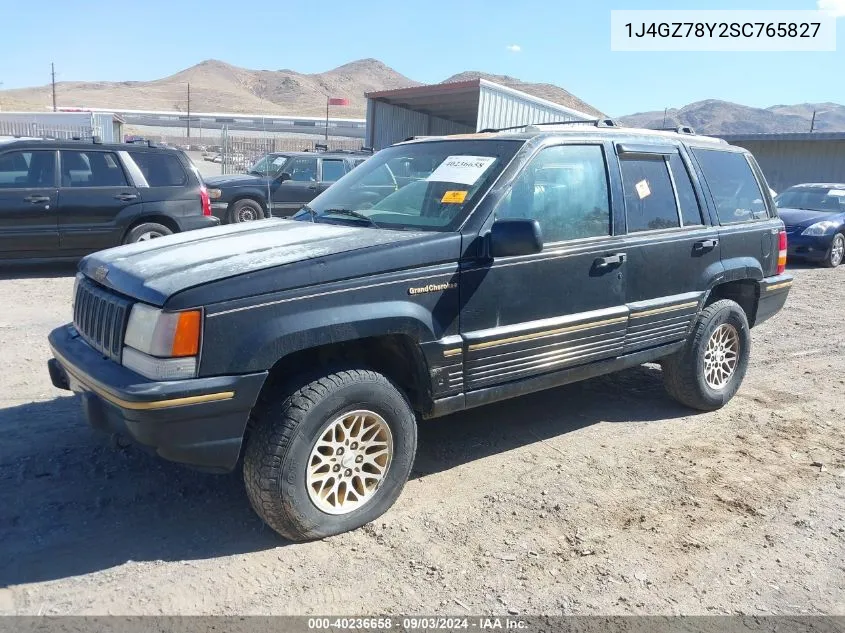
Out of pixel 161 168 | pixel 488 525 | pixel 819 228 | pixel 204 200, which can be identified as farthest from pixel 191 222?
pixel 819 228

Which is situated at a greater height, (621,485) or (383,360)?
(383,360)

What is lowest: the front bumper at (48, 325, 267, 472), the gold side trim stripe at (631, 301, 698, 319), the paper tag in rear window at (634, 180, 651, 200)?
the front bumper at (48, 325, 267, 472)

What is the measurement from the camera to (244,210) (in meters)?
14.0

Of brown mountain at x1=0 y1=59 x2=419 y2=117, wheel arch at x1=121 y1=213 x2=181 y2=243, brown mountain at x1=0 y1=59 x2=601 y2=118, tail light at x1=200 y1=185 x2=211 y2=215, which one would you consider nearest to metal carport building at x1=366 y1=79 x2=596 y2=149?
tail light at x1=200 y1=185 x2=211 y2=215

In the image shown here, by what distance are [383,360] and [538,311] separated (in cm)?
94

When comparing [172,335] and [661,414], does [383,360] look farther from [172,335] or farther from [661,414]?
[661,414]

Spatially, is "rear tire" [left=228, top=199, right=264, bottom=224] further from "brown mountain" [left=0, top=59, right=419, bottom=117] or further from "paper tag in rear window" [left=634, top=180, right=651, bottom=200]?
"brown mountain" [left=0, top=59, right=419, bottom=117]

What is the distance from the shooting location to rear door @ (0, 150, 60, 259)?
29.6 ft

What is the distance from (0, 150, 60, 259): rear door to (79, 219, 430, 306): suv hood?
6.08 meters

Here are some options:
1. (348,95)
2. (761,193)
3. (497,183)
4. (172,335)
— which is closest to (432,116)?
(761,193)

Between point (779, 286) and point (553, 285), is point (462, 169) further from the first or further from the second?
point (779, 286)

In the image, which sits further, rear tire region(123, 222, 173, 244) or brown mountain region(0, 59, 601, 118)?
brown mountain region(0, 59, 601, 118)

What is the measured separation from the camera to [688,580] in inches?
128

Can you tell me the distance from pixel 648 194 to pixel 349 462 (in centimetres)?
273
